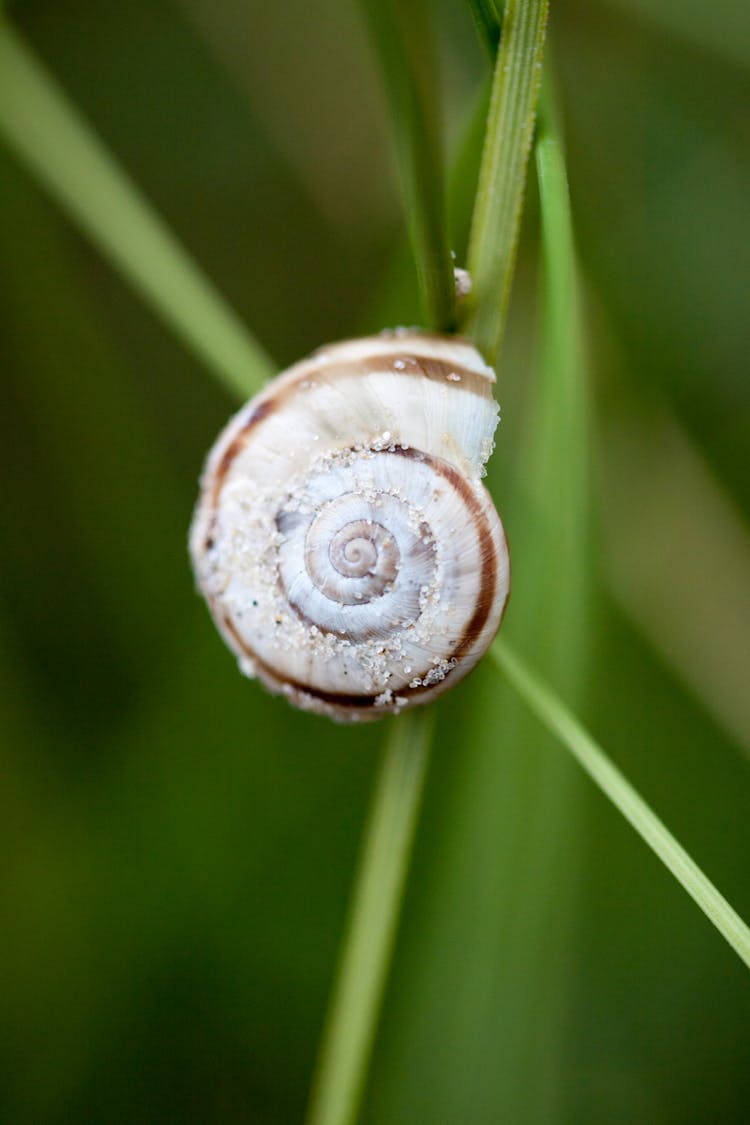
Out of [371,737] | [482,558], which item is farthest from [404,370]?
[371,737]

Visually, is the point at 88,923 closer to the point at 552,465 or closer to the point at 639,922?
the point at 639,922

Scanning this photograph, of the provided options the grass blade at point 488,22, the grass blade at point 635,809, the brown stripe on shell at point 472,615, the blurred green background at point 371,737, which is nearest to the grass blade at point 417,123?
the grass blade at point 488,22

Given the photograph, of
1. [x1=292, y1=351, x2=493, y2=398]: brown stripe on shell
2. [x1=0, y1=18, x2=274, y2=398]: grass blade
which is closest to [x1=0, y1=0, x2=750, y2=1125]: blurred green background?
[x1=0, y1=18, x2=274, y2=398]: grass blade

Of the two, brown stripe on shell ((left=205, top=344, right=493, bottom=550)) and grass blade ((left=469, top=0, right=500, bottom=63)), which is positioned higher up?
grass blade ((left=469, top=0, right=500, bottom=63))

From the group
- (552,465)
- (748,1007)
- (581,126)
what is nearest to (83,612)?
(552,465)

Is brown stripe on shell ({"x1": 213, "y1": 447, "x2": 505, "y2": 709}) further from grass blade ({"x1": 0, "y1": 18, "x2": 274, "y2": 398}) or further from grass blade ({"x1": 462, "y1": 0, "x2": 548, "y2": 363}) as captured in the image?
grass blade ({"x1": 0, "y1": 18, "x2": 274, "y2": 398})

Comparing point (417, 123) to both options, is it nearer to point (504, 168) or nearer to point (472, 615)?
point (504, 168)
